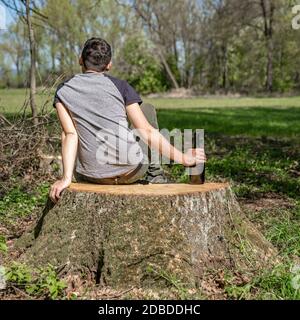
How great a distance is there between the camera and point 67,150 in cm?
362

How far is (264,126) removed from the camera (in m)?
13.5

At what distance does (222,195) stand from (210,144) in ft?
20.8

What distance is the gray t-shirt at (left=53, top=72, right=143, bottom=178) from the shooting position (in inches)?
142

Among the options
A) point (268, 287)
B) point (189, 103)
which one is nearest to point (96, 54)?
point (268, 287)

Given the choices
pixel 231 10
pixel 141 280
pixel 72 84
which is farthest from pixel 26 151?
pixel 231 10

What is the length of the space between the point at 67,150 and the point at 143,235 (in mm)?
718

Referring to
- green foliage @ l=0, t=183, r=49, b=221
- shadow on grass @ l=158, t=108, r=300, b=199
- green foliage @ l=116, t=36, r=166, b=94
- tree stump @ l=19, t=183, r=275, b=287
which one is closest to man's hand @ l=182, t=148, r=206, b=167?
tree stump @ l=19, t=183, r=275, b=287

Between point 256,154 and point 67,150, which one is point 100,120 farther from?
point 256,154

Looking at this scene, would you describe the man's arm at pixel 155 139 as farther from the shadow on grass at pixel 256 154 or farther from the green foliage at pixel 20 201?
the shadow on grass at pixel 256 154

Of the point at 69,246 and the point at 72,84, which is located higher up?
the point at 72,84

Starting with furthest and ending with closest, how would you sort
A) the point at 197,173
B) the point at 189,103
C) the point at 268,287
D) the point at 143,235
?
the point at 189,103
the point at 197,173
the point at 143,235
the point at 268,287

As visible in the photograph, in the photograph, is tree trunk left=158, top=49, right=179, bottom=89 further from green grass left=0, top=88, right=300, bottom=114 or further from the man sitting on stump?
the man sitting on stump

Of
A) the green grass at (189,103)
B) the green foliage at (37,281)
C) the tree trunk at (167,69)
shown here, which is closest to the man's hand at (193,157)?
the green foliage at (37,281)
